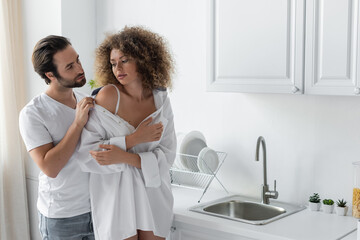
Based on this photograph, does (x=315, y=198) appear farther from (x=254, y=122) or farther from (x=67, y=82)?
(x=67, y=82)

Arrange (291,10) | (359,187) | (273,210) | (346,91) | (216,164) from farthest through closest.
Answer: (216,164)
(273,210)
(359,187)
(291,10)
(346,91)

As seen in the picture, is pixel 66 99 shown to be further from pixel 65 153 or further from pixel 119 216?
pixel 119 216

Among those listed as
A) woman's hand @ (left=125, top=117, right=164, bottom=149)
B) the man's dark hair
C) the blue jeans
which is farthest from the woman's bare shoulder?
the blue jeans

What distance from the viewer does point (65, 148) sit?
6.68ft

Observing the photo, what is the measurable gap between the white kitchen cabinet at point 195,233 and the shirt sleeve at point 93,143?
0.49 m

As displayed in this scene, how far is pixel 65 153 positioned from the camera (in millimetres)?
2047

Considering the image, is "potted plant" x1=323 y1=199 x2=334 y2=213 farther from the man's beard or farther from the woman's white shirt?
the man's beard

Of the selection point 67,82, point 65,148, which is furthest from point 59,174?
point 67,82

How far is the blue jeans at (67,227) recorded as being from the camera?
7.09 ft

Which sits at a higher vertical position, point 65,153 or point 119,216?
point 65,153

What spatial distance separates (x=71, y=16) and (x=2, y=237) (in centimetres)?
151

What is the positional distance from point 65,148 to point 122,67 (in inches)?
16.3

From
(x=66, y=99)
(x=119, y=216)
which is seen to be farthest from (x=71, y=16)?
(x=119, y=216)

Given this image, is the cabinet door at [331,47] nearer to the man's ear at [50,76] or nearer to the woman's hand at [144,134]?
the woman's hand at [144,134]
